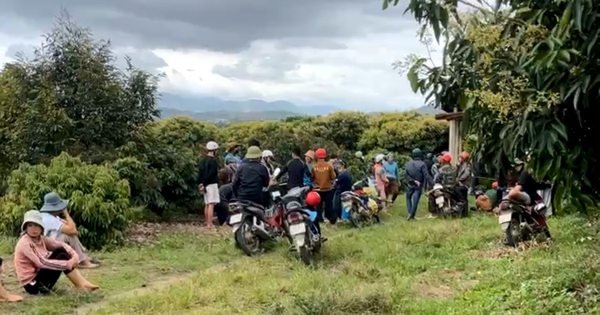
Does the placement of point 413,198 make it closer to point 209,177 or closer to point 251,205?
point 209,177

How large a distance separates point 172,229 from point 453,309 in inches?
334

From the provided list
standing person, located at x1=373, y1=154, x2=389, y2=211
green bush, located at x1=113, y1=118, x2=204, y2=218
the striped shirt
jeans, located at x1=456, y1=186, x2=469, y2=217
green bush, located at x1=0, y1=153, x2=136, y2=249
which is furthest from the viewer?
standing person, located at x1=373, y1=154, x2=389, y2=211

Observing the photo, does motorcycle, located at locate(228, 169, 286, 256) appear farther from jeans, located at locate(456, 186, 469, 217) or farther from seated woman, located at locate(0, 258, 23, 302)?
jeans, located at locate(456, 186, 469, 217)

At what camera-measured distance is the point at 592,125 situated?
4.53 m

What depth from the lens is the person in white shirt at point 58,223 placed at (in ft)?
31.4

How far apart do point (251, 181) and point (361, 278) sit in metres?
2.90

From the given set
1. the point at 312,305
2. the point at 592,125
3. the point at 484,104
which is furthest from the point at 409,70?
the point at 312,305

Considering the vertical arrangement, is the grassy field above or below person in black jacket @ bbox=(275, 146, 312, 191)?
below

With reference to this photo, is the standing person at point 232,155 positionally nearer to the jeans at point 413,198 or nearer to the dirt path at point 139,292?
the jeans at point 413,198

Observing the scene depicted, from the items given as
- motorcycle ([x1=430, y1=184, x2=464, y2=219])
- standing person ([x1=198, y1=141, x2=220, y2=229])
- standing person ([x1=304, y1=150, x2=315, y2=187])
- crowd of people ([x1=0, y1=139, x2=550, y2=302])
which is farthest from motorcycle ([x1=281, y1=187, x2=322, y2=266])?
motorcycle ([x1=430, y1=184, x2=464, y2=219])

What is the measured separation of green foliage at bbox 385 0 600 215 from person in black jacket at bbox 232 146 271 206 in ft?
19.9

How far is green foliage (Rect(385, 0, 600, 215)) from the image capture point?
4.02 m

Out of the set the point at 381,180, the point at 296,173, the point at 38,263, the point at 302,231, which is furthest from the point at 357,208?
the point at 38,263

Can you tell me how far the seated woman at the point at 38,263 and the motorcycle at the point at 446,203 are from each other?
Result: 9.14 m
